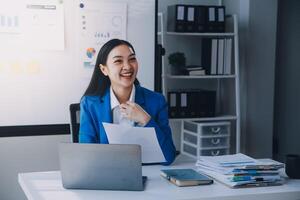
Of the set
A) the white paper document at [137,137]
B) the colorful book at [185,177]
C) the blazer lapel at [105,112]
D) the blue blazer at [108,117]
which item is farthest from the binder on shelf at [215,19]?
the colorful book at [185,177]

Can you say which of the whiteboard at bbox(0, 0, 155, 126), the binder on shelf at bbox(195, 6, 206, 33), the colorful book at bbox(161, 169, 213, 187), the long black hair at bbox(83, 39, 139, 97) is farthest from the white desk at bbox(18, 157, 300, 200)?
the binder on shelf at bbox(195, 6, 206, 33)

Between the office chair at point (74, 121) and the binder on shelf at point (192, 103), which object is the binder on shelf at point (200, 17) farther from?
the office chair at point (74, 121)

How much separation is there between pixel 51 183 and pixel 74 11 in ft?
4.81

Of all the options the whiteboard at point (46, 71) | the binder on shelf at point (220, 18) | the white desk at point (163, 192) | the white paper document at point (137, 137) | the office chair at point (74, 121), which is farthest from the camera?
the binder on shelf at point (220, 18)

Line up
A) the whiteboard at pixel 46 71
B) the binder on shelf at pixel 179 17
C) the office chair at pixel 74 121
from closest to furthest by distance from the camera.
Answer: the office chair at pixel 74 121, the whiteboard at pixel 46 71, the binder on shelf at pixel 179 17

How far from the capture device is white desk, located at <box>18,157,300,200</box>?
5.01ft

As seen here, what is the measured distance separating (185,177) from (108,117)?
537 mm

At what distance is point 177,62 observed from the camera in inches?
146

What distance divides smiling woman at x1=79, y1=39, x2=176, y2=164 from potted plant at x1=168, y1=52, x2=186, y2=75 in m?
1.53

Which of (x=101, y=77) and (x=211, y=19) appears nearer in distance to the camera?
(x=101, y=77)

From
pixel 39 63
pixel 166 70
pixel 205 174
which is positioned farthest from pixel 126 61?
pixel 166 70

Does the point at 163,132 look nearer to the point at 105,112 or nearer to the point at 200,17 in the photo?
the point at 105,112

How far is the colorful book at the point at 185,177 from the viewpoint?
5.46ft

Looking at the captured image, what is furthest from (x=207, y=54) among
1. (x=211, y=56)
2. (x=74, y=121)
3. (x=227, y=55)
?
(x=74, y=121)
